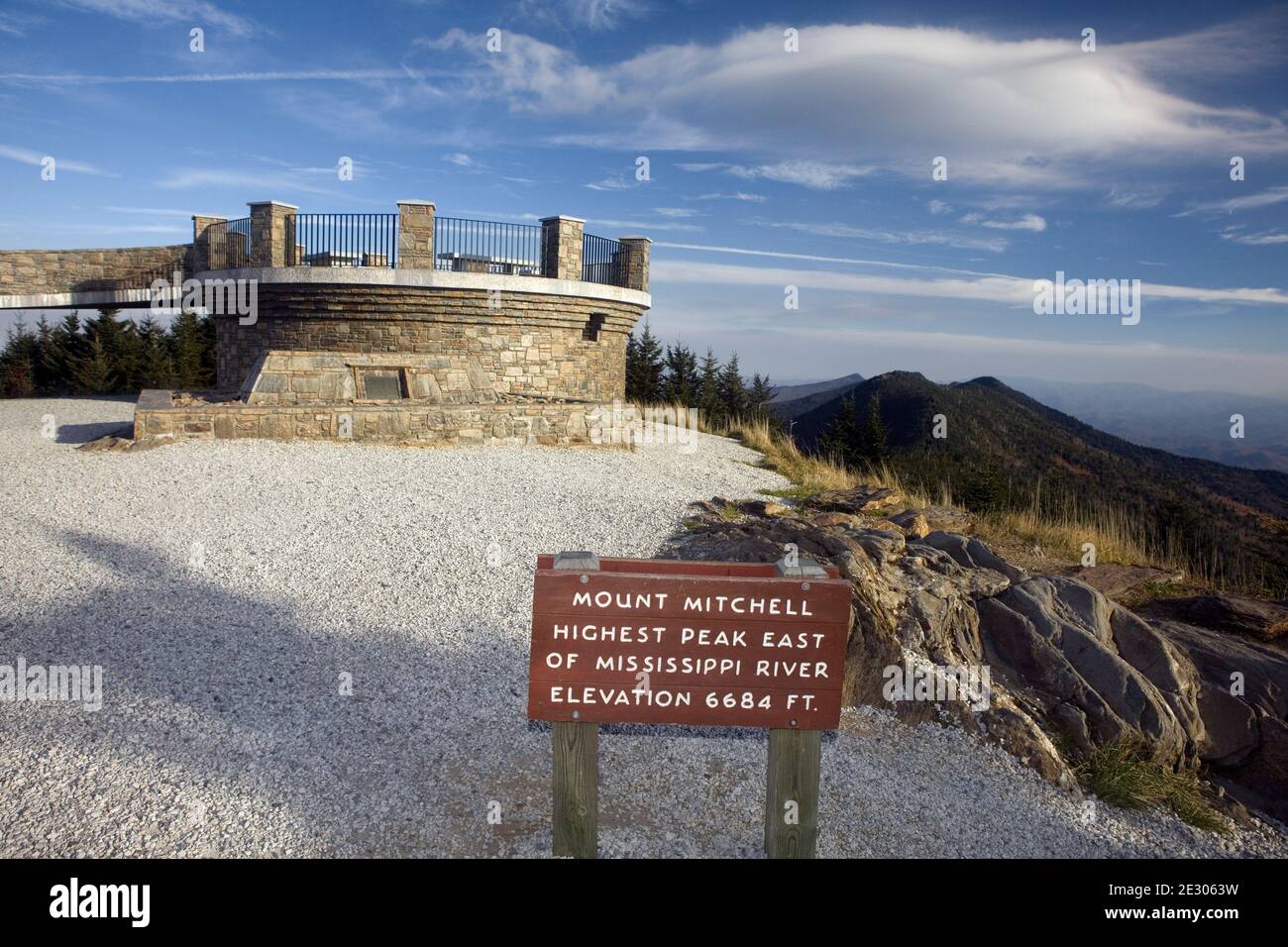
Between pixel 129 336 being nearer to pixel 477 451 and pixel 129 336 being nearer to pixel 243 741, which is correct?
pixel 477 451

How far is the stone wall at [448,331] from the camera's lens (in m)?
16.7

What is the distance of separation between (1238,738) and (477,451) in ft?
32.4

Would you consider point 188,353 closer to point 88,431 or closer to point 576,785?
point 88,431

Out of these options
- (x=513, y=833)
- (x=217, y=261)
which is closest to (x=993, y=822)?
(x=513, y=833)

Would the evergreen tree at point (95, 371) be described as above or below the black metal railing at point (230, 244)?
below

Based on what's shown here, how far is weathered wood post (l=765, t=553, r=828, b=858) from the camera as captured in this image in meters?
3.88

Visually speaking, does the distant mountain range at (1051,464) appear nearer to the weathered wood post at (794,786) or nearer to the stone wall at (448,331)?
the stone wall at (448,331)

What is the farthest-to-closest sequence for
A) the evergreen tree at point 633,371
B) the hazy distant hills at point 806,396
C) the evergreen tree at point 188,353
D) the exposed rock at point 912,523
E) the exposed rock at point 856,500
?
the hazy distant hills at point 806,396, the evergreen tree at point 633,371, the evergreen tree at point 188,353, the exposed rock at point 856,500, the exposed rock at point 912,523

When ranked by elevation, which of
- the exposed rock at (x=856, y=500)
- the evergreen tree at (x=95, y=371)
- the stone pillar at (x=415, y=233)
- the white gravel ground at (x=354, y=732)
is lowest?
the white gravel ground at (x=354, y=732)

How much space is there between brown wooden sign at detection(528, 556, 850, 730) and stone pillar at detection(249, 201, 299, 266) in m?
16.2

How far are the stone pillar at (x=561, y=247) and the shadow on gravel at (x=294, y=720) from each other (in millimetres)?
12138

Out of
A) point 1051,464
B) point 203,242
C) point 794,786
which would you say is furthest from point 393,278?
point 1051,464

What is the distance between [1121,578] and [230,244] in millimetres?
18345

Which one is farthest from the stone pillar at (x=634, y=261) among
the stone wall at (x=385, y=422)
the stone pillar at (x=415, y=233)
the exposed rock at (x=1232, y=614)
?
the exposed rock at (x=1232, y=614)
